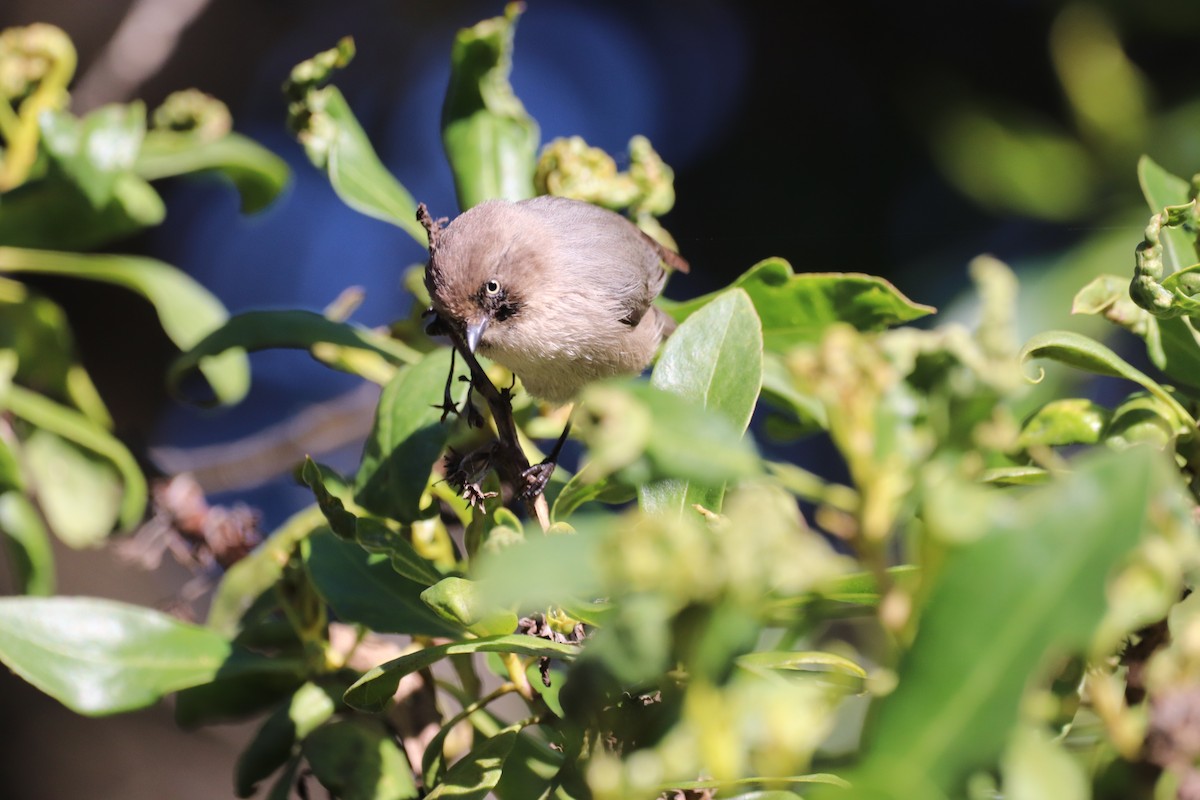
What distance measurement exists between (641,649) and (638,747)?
39 cm

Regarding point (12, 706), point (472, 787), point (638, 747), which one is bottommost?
point (12, 706)

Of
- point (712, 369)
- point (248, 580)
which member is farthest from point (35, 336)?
point (712, 369)

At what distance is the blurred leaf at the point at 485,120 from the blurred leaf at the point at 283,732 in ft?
3.08

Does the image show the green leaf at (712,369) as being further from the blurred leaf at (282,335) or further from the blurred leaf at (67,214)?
the blurred leaf at (67,214)

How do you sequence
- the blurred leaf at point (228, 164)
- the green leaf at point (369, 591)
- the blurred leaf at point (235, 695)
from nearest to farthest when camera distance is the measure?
the green leaf at point (369, 591)
the blurred leaf at point (235, 695)
the blurred leaf at point (228, 164)

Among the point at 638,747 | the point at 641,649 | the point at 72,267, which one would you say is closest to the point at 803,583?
the point at 641,649

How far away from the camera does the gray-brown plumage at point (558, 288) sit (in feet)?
7.67

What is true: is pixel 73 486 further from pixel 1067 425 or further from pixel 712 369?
pixel 1067 425

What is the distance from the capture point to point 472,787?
1.13 m

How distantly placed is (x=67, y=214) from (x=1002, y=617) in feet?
7.37

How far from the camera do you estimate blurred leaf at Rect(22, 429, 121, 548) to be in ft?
7.19

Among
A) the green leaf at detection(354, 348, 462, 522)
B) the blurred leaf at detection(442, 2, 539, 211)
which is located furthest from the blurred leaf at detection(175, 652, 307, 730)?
the blurred leaf at detection(442, 2, 539, 211)

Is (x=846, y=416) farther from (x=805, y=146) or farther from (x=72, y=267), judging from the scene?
(x=805, y=146)

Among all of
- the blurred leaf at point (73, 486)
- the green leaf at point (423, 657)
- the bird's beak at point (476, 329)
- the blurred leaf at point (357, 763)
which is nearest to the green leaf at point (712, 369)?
the green leaf at point (423, 657)
